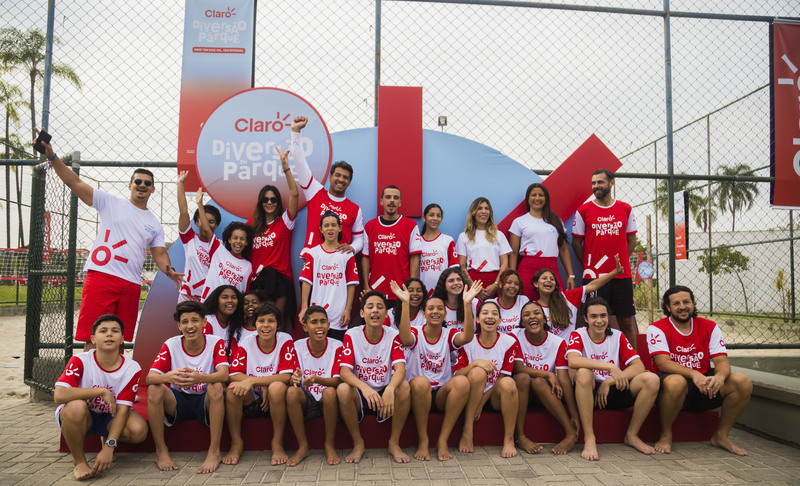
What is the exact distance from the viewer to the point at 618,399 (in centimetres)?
397

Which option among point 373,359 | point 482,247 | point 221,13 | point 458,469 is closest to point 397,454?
point 458,469

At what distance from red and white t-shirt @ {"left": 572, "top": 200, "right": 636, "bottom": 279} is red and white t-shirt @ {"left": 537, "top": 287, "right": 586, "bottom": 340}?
282 mm

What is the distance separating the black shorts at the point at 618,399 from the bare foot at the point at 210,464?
284 centimetres

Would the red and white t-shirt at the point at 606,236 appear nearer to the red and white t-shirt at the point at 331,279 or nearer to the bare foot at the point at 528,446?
the bare foot at the point at 528,446

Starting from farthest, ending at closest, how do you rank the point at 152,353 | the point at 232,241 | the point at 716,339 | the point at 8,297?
the point at 8,297
the point at 152,353
the point at 232,241
the point at 716,339

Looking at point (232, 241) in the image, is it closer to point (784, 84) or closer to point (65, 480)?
point (65, 480)

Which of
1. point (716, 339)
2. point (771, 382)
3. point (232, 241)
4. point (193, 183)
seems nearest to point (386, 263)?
point (232, 241)

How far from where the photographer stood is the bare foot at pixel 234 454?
345 cm

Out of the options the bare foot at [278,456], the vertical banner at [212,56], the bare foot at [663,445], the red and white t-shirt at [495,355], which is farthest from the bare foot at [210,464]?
the bare foot at [663,445]

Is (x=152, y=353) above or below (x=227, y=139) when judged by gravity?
below

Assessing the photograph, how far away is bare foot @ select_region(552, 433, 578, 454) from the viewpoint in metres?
3.70

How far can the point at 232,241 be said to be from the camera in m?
4.54

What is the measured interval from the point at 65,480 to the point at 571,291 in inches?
166

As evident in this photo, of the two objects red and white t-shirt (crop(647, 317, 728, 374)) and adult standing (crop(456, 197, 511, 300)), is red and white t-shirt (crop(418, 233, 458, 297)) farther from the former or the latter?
red and white t-shirt (crop(647, 317, 728, 374))
